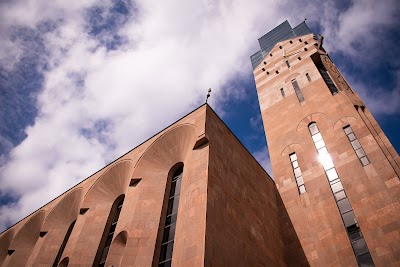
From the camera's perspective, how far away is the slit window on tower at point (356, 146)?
1128 cm

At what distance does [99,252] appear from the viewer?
11.2 m

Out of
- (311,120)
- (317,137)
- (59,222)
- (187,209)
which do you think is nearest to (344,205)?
(317,137)

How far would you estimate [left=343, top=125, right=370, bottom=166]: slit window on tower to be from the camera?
444 inches

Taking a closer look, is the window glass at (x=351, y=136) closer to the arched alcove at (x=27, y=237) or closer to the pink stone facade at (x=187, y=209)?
the pink stone facade at (x=187, y=209)

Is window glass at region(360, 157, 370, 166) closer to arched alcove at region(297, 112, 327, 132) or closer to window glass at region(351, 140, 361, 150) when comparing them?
window glass at region(351, 140, 361, 150)

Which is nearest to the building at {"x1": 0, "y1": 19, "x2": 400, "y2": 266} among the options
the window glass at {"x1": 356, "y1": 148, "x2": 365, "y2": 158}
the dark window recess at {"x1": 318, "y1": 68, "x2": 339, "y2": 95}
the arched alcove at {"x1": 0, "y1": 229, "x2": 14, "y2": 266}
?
the window glass at {"x1": 356, "y1": 148, "x2": 365, "y2": 158}

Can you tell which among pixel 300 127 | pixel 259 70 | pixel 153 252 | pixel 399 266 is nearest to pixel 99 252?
pixel 153 252

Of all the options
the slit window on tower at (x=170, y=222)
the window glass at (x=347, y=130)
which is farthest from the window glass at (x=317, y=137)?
the slit window on tower at (x=170, y=222)

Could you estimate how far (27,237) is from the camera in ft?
55.2

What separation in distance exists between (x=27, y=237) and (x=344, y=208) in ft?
57.1

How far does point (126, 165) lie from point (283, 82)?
11.9 metres

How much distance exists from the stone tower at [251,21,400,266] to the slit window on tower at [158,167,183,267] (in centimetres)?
516

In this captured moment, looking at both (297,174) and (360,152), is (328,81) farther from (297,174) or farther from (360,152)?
(297,174)

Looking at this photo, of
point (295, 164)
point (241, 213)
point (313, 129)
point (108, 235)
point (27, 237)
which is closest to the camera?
point (241, 213)
